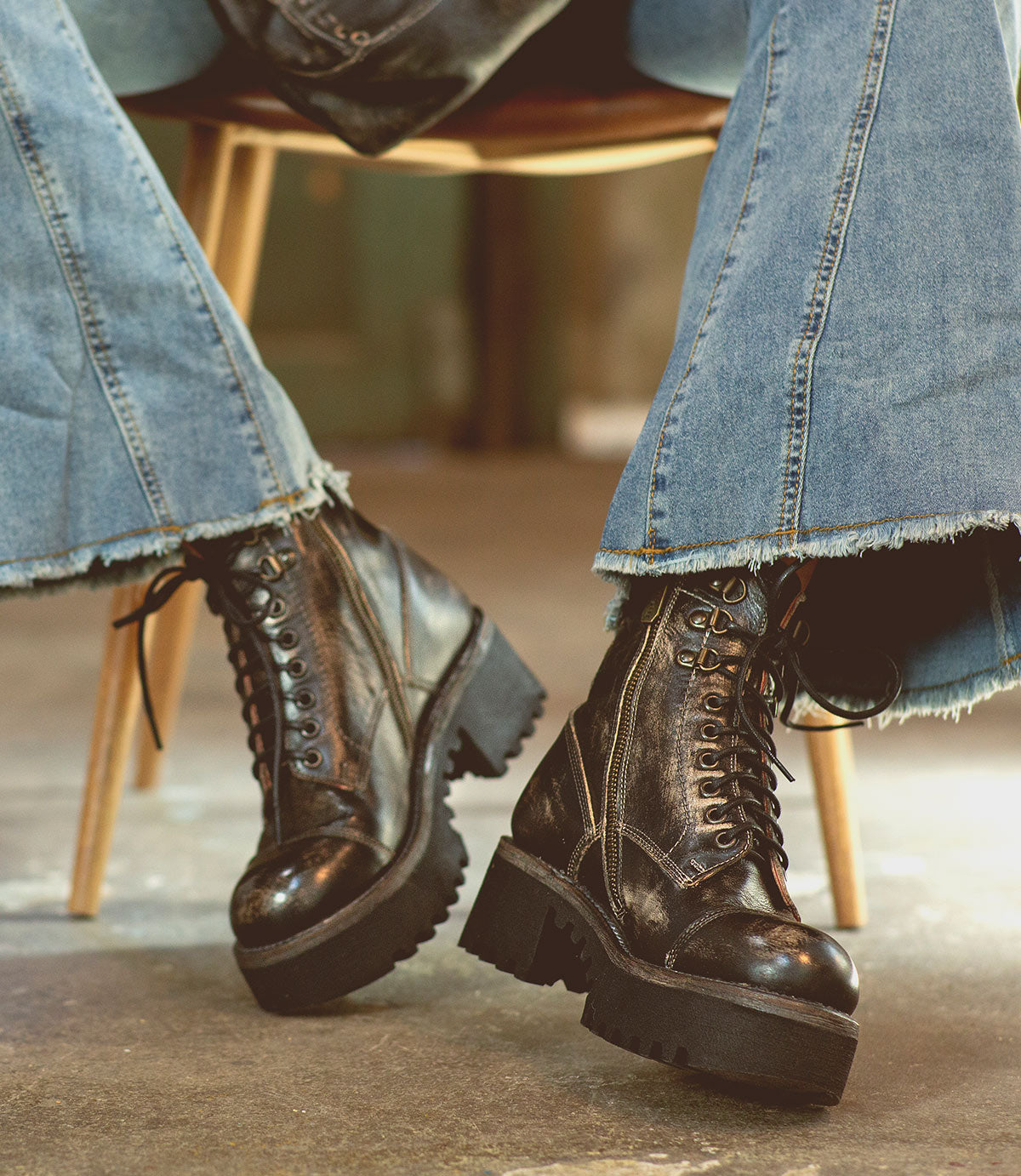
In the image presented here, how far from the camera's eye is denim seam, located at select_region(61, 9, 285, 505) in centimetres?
68

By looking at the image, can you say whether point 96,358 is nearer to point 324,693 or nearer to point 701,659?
point 324,693

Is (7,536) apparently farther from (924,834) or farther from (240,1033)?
(924,834)

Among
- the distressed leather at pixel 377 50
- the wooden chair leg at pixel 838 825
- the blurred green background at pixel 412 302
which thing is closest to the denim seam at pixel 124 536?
the distressed leather at pixel 377 50

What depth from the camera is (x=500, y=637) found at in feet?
2.55

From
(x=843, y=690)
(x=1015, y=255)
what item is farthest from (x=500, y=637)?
(x=1015, y=255)

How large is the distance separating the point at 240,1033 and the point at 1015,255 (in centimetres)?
50

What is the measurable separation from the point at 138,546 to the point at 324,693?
0.40 feet

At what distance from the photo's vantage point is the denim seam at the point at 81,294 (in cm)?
66

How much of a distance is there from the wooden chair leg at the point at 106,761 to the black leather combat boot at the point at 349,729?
13cm

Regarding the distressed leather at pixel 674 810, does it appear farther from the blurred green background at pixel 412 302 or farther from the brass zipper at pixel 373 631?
the blurred green background at pixel 412 302

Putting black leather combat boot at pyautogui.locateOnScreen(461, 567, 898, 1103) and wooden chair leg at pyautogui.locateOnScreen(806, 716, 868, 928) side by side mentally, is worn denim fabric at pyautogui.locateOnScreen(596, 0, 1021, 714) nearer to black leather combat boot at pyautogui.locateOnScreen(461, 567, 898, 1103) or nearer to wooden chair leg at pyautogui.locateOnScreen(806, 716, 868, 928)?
black leather combat boot at pyautogui.locateOnScreen(461, 567, 898, 1103)

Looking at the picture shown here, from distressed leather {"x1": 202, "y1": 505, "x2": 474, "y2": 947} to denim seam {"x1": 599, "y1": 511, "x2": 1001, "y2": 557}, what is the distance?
16cm

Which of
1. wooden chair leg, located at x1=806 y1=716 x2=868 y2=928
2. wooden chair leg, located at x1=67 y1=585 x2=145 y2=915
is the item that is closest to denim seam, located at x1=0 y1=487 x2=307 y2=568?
wooden chair leg, located at x1=67 y1=585 x2=145 y2=915

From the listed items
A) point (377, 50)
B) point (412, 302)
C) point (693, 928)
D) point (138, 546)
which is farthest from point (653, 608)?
point (412, 302)
